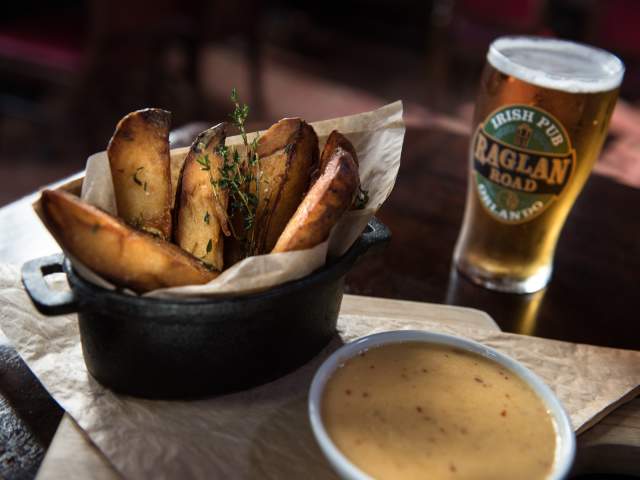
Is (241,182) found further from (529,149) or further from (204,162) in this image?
(529,149)

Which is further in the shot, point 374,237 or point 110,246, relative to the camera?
point 374,237

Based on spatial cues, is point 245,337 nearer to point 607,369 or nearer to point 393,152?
point 393,152

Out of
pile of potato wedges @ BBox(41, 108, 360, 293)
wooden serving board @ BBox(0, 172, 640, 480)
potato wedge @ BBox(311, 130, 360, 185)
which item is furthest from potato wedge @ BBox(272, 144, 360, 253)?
wooden serving board @ BBox(0, 172, 640, 480)

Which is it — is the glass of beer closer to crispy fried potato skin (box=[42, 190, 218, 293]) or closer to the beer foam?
the beer foam

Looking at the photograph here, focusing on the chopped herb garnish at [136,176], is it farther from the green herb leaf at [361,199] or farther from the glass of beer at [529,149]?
the glass of beer at [529,149]

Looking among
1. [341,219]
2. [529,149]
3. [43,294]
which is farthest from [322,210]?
[529,149]

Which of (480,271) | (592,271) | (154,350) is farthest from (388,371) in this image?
(592,271)
